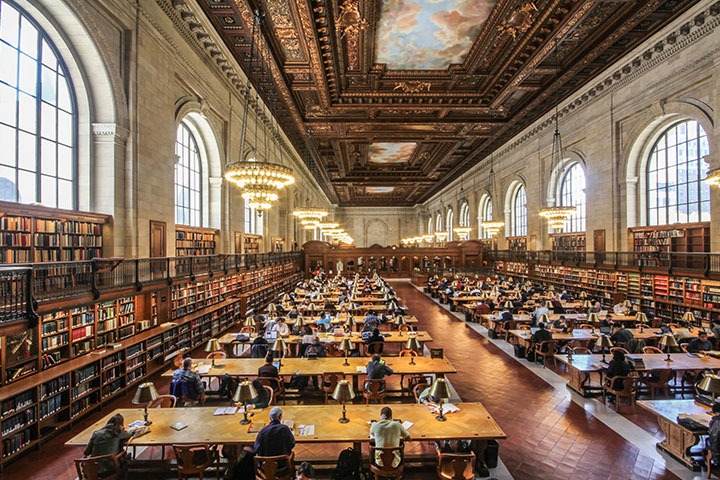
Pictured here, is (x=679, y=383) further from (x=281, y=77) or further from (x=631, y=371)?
(x=281, y=77)

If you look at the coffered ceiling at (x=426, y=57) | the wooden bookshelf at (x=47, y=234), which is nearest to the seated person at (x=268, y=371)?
the wooden bookshelf at (x=47, y=234)

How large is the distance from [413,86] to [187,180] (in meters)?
8.95

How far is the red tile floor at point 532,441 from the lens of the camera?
15.1ft

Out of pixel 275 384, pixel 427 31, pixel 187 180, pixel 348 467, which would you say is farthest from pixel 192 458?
pixel 427 31

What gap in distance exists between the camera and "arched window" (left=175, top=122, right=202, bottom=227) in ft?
37.8

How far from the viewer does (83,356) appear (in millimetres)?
6363

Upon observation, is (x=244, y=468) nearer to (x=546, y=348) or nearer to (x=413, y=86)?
(x=546, y=348)

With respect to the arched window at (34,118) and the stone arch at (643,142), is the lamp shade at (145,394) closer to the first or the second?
the arched window at (34,118)

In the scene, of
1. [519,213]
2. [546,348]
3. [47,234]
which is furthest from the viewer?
[519,213]

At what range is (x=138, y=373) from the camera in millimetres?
7582

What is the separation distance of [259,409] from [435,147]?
2153cm

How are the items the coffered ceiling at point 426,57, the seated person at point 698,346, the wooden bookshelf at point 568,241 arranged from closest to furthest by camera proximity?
the seated person at point 698,346 < the coffered ceiling at point 426,57 < the wooden bookshelf at point 568,241

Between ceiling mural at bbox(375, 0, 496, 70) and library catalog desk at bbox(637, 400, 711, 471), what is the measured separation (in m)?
9.56

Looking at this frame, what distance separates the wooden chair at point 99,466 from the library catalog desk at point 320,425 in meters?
0.21
